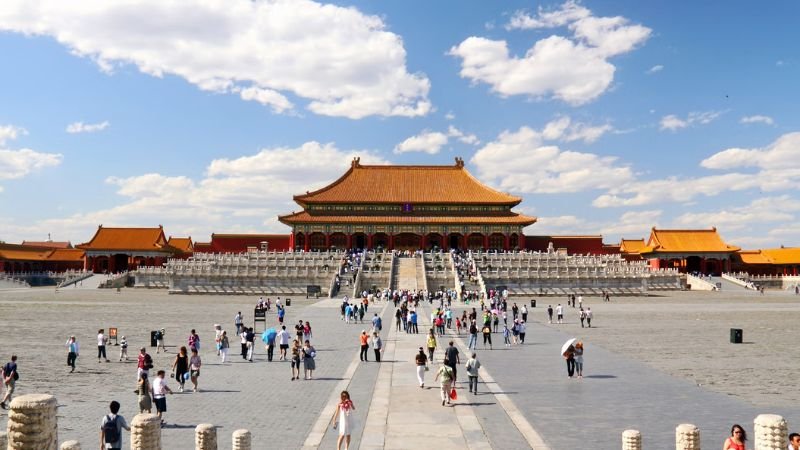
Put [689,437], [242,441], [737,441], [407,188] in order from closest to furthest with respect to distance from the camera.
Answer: [737,441] < [689,437] < [242,441] < [407,188]

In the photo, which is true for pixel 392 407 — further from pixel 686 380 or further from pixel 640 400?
pixel 686 380

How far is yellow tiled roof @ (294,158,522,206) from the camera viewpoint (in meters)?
90.0

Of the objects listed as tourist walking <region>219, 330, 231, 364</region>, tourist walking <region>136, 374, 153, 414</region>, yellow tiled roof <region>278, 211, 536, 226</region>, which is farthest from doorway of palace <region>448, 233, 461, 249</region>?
tourist walking <region>136, 374, 153, 414</region>

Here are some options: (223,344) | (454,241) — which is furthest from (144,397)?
(454,241)

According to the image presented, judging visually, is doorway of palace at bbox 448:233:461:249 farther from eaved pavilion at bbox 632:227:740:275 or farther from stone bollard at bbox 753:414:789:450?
stone bollard at bbox 753:414:789:450

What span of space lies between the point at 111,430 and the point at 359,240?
78.4 m

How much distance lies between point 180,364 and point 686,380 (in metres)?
13.8

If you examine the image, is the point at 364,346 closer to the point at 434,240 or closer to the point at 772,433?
the point at 772,433

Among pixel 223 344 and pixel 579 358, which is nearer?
pixel 579 358

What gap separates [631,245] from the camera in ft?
320

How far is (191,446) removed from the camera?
1205cm

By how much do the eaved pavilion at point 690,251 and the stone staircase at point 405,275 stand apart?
1518 inches

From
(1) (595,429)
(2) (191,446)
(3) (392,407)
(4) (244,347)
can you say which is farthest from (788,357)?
(2) (191,446)

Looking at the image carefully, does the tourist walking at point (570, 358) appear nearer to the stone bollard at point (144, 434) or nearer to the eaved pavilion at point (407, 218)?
the stone bollard at point (144, 434)
